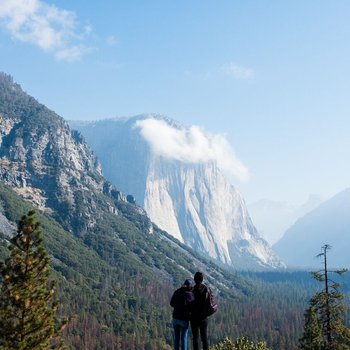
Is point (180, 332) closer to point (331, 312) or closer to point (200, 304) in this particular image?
point (200, 304)

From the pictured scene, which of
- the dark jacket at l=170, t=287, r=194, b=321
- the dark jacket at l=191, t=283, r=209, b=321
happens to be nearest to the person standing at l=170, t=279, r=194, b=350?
the dark jacket at l=170, t=287, r=194, b=321

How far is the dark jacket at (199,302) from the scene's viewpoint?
21.9m

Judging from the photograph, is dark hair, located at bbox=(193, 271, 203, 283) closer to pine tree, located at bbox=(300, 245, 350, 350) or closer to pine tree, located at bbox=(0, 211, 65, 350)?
pine tree, located at bbox=(0, 211, 65, 350)

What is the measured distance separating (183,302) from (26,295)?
999cm

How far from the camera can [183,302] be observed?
71.6ft

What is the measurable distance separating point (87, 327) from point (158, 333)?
30833mm

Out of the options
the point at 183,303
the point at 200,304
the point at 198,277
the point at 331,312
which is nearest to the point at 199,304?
the point at 200,304

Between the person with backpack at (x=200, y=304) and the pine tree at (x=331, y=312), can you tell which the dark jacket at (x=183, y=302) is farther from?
the pine tree at (x=331, y=312)

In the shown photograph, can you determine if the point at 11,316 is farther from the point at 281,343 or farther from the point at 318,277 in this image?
the point at 281,343

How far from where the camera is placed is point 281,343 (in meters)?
170

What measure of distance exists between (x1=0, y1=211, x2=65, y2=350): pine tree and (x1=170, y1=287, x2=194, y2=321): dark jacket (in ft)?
29.6

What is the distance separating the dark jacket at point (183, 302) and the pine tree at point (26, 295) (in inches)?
355

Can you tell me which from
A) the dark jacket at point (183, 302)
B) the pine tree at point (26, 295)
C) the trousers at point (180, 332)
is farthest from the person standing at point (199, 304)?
the pine tree at point (26, 295)

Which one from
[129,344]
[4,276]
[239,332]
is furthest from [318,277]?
[239,332]
